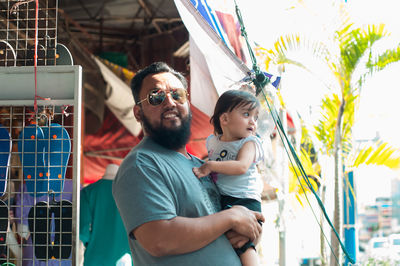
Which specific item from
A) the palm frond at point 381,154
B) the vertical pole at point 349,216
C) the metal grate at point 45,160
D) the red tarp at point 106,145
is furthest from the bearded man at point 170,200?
the red tarp at point 106,145

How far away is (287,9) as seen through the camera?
5375 mm

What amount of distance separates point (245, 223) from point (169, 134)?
0.47 m

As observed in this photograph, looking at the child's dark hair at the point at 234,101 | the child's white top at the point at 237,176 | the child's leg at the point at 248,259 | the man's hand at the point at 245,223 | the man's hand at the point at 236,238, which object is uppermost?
the child's dark hair at the point at 234,101

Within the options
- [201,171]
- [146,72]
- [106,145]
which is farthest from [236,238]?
[106,145]

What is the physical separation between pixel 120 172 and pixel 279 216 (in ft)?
13.1

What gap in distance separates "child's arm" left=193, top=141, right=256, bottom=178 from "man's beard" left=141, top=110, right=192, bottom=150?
0.44 feet

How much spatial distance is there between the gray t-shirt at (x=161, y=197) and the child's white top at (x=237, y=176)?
21 centimetres

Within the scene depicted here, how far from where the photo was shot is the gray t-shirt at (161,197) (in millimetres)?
1653

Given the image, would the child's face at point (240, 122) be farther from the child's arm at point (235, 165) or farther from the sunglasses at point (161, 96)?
the sunglasses at point (161, 96)

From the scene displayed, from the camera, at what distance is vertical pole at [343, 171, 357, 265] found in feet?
18.8

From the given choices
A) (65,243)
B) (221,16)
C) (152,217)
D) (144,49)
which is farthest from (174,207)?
(144,49)

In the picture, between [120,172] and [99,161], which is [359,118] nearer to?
[120,172]

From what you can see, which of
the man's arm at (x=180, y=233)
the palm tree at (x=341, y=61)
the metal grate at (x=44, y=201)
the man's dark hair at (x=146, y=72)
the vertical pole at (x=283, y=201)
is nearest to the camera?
the man's arm at (x=180, y=233)

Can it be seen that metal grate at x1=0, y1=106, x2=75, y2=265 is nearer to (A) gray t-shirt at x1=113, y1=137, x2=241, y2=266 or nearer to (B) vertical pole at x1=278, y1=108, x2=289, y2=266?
(A) gray t-shirt at x1=113, y1=137, x2=241, y2=266
